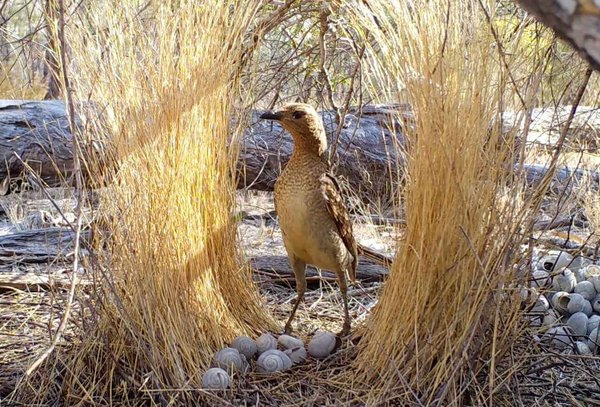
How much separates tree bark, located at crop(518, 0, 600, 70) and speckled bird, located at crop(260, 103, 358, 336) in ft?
7.21

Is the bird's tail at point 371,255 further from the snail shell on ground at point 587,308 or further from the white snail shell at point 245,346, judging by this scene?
the white snail shell at point 245,346

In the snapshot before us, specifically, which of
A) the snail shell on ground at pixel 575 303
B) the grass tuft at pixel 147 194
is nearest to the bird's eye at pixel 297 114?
the grass tuft at pixel 147 194

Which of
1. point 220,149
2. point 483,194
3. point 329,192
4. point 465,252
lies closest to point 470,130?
point 483,194

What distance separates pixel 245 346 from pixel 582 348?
1.35m

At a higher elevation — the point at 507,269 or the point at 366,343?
the point at 507,269

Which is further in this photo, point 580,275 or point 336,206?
point 580,275

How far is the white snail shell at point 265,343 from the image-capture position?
2990 millimetres

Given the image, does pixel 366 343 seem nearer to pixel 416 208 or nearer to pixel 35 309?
pixel 416 208

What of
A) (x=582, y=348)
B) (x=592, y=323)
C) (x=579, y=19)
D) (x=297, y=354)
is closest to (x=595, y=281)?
(x=592, y=323)

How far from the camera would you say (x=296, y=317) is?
3643mm

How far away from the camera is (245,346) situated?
2914mm

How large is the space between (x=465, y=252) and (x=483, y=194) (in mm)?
188

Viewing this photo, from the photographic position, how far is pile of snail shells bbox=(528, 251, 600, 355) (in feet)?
10.6

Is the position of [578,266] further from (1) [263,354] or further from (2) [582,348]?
(1) [263,354]
